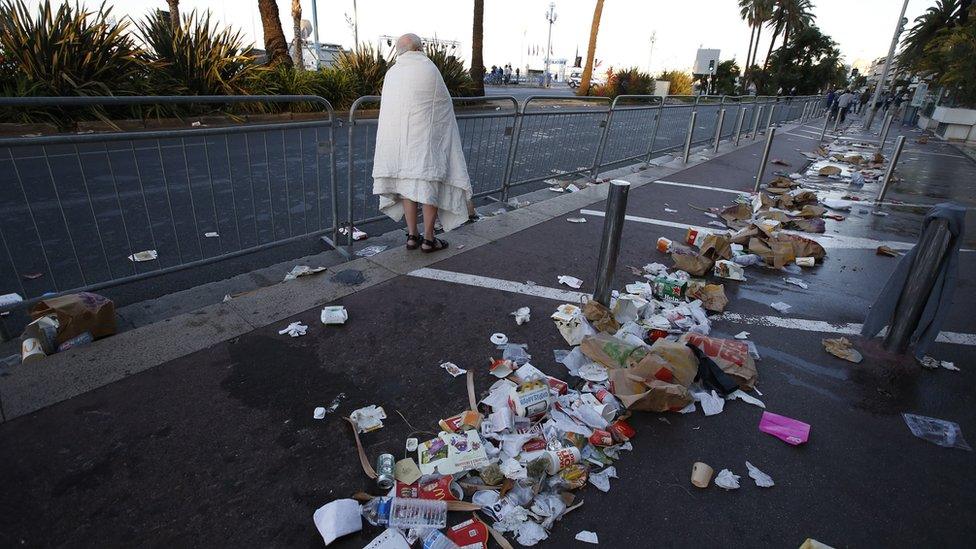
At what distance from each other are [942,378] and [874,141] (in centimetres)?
2096

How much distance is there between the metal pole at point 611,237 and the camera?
141 inches

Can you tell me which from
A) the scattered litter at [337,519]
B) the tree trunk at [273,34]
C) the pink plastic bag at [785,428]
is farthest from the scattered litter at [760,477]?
the tree trunk at [273,34]

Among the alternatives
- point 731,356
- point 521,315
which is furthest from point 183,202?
point 731,356

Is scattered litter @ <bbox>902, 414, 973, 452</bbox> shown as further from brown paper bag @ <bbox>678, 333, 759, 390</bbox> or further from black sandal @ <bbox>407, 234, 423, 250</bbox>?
black sandal @ <bbox>407, 234, 423, 250</bbox>

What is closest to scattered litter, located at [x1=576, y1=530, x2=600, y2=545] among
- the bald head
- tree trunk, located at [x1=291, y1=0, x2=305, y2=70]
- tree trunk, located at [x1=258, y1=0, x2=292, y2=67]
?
the bald head

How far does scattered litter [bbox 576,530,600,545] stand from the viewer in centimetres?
203

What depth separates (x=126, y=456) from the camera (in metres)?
2.28

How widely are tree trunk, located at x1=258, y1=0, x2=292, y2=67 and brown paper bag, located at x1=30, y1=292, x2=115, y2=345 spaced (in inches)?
497

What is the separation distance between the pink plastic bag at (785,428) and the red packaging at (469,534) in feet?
5.62

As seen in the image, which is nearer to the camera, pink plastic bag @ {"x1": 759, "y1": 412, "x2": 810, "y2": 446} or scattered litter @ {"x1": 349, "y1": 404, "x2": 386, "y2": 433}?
scattered litter @ {"x1": 349, "y1": 404, "x2": 386, "y2": 433}

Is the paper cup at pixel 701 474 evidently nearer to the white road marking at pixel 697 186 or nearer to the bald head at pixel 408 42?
the bald head at pixel 408 42

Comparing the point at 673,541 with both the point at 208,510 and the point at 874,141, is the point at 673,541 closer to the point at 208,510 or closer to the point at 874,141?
the point at 208,510

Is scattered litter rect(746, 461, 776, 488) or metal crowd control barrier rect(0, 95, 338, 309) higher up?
metal crowd control barrier rect(0, 95, 338, 309)

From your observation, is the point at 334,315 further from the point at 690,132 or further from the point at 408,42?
the point at 690,132
